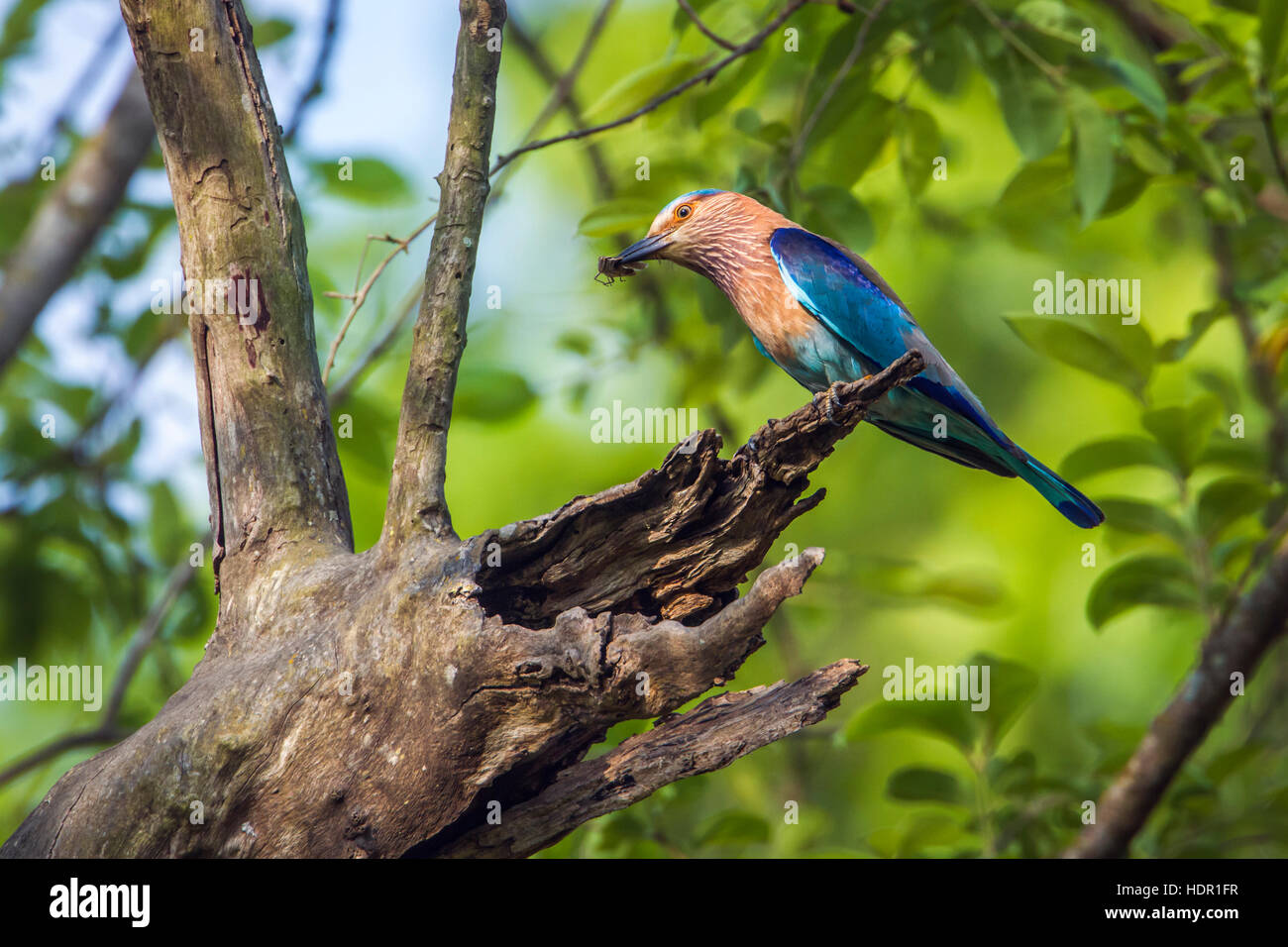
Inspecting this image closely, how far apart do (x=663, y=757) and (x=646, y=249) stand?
2533mm

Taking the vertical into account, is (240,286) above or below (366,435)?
below

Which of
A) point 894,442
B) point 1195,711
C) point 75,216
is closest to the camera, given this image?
point 1195,711

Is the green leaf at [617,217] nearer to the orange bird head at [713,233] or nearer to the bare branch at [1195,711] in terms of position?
the orange bird head at [713,233]

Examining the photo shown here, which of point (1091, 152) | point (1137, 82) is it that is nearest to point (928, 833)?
point (1091, 152)

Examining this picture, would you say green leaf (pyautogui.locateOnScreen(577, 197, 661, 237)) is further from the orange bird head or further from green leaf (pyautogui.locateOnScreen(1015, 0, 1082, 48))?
green leaf (pyautogui.locateOnScreen(1015, 0, 1082, 48))

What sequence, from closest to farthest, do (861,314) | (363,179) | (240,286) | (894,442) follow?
(240,286), (861,314), (363,179), (894,442)

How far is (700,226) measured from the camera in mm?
4984

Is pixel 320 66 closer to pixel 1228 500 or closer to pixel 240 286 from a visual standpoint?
pixel 240 286

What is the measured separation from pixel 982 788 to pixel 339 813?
354 cm

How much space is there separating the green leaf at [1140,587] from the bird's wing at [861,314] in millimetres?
1373

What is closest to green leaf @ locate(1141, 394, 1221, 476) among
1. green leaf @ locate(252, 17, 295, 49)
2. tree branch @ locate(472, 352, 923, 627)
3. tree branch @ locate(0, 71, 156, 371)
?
tree branch @ locate(472, 352, 923, 627)

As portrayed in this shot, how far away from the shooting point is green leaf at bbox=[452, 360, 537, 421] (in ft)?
17.3

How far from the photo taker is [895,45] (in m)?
5.15
